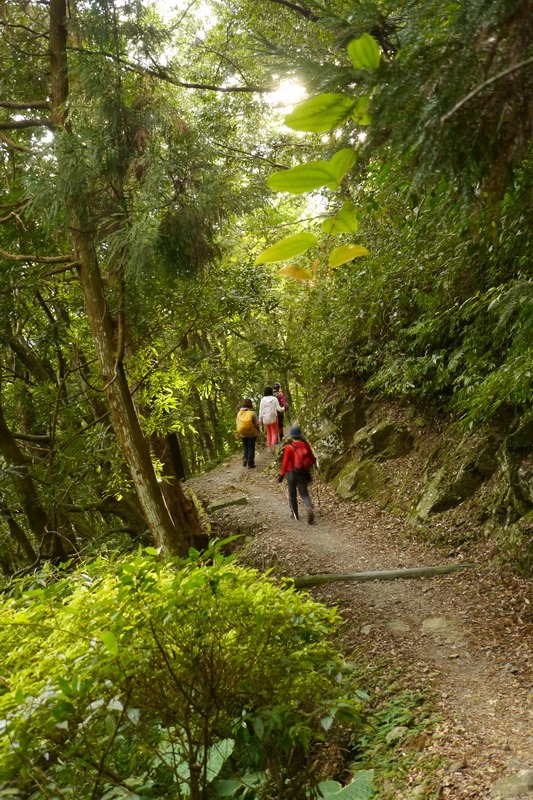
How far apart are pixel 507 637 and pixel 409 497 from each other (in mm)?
3517

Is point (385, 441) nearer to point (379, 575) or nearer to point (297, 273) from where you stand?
point (379, 575)

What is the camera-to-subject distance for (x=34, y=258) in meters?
6.15

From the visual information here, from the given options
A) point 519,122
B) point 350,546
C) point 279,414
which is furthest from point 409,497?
point 519,122

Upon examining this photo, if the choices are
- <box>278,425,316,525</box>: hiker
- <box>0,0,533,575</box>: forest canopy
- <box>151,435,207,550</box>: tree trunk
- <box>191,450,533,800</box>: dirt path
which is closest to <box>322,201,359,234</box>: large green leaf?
<box>0,0,533,575</box>: forest canopy

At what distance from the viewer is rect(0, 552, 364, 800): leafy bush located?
2.06 m

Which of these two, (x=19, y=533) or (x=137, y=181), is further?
(x=19, y=533)

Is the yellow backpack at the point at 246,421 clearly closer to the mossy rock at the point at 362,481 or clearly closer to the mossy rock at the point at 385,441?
the mossy rock at the point at 362,481

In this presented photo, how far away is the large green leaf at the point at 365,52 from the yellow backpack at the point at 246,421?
12.0 m

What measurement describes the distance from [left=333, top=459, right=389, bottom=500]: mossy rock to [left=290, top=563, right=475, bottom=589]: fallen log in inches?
99.4

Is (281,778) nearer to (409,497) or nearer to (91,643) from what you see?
(91,643)

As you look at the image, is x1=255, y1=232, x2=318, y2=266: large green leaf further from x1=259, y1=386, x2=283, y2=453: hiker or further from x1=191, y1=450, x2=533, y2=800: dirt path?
x1=259, y1=386, x2=283, y2=453: hiker

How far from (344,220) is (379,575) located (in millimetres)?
6076

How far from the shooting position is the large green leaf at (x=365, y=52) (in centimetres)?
94

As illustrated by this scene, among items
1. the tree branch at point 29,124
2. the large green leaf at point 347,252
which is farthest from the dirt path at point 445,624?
the tree branch at point 29,124
